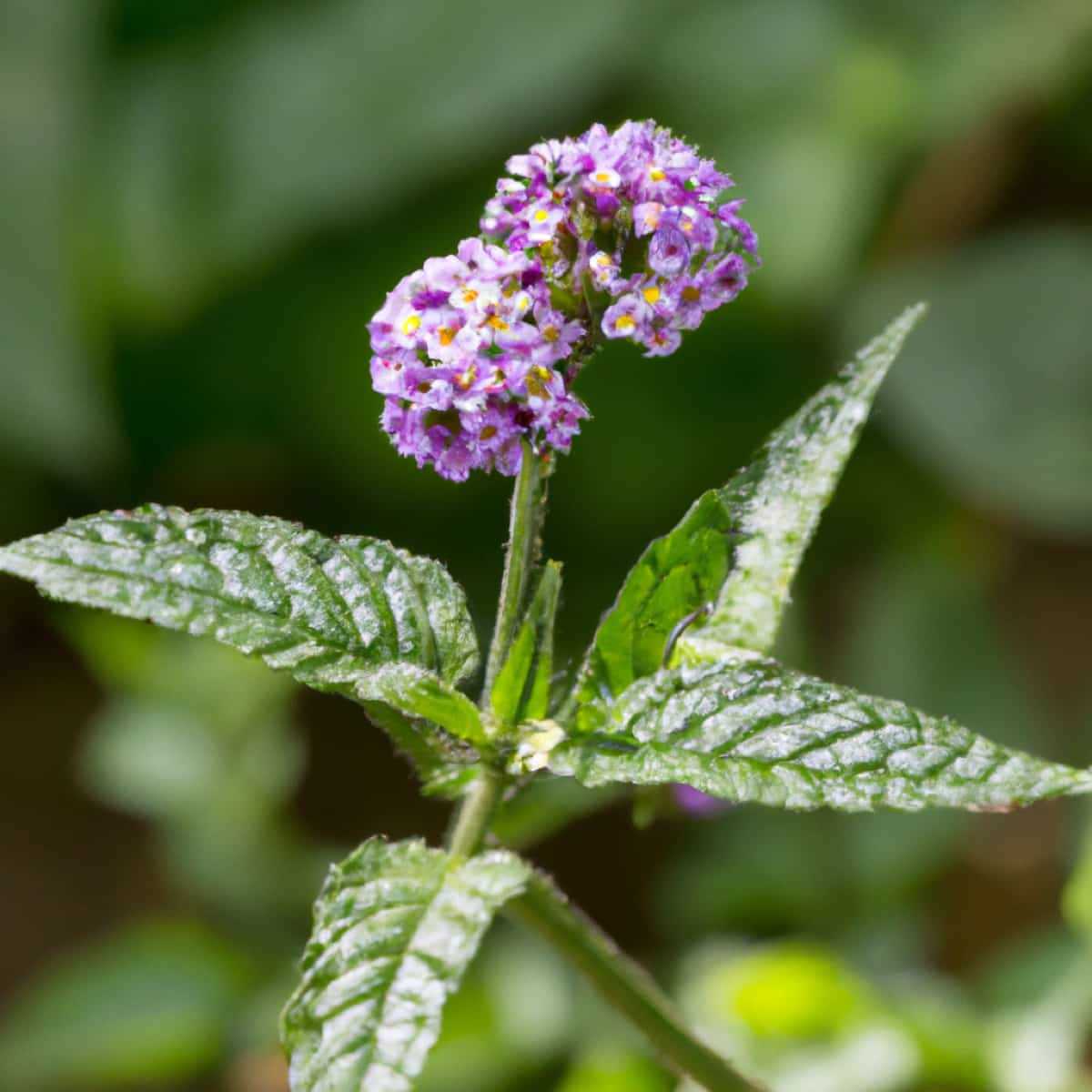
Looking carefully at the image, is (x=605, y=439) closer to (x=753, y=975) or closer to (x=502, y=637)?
(x=753, y=975)

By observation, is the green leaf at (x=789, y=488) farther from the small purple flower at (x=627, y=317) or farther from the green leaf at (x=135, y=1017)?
the green leaf at (x=135, y=1017)

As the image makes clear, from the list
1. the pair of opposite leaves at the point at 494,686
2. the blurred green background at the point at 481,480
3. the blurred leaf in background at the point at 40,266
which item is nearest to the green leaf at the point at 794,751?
the pair of opposite leaves at the point at 494,686

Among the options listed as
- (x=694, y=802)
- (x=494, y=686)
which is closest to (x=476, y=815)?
(x=494, y=686)

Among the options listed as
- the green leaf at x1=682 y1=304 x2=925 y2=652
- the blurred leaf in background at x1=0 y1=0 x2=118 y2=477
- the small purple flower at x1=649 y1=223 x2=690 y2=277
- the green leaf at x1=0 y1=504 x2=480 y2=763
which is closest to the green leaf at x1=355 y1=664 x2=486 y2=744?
the green leaf at x1=0 y1=504 x2=480 y2=763

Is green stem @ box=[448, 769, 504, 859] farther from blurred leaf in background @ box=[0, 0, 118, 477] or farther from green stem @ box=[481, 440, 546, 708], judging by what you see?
blurred leaf in background @ box=[0, 0, 118, 477]

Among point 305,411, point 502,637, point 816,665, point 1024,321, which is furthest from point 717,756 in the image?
point 1024,321
